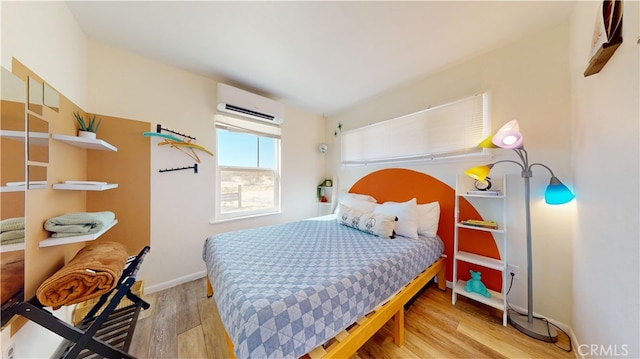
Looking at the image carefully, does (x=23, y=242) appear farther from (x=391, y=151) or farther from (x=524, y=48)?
(x=524, y=48)

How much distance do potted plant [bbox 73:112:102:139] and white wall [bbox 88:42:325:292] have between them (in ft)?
0.46

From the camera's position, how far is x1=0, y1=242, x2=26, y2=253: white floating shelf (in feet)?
2.75

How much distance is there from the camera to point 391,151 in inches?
105

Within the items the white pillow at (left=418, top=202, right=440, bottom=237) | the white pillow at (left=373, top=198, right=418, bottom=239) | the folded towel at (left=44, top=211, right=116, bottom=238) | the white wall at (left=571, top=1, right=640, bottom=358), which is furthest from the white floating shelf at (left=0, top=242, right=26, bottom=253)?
the white pillow at (left=418, top=202, right=440, bottom=237)

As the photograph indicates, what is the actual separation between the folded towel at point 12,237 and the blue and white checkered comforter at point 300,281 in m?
0.91

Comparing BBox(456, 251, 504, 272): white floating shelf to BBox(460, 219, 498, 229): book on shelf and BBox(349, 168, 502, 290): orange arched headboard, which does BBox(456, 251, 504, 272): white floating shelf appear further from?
BBox(460, 219, 498, 229): book on shelf

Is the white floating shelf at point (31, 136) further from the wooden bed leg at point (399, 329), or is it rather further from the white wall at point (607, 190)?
the white wall at point (607, 190)

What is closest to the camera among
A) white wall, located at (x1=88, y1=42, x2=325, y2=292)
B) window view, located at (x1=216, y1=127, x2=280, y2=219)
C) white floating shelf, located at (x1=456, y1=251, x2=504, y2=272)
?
white floating shelf, located at (x1=456, y1=251, x2=504, y2=272)

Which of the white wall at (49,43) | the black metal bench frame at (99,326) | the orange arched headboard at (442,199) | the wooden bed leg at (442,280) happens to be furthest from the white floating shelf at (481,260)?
the white wall at (49,43)

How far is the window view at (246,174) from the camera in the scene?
8.57 ft

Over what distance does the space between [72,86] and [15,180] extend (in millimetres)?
1120

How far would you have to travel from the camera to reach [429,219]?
2123 millimetres

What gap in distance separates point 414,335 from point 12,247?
2.43 meters

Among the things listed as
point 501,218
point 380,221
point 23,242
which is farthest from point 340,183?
point 23,242
